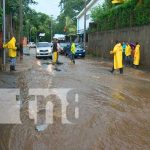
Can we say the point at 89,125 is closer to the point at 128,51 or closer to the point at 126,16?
the point at 128,51

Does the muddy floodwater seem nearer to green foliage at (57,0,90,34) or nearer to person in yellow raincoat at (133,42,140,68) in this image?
person in yellow raincoat at (133,42,140,68)

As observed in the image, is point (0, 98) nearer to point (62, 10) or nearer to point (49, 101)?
point (49, 101)

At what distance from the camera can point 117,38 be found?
124ft

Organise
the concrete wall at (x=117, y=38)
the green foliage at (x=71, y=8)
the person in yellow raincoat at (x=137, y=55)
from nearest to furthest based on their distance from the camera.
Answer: the person in yellow raincoat at (x=137, y=55) → the concrete wall at (x=117, y=38) → the green foliage at (x=71, y=8)

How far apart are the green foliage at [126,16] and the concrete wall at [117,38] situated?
46 centimetres

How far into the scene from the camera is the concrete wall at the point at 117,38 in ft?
94.5

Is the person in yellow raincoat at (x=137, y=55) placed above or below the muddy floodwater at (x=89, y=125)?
above

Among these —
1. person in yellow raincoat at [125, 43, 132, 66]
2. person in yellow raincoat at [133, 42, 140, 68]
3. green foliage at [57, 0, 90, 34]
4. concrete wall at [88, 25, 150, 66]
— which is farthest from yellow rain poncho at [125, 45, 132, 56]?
green foliage at [57, 0, 90, 34]

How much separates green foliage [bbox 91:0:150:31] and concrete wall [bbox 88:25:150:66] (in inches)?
18.2

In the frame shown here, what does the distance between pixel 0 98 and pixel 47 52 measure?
26.4m

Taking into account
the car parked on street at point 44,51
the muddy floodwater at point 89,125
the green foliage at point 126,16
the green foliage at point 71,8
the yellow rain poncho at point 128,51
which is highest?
the green foliage at point 71,8

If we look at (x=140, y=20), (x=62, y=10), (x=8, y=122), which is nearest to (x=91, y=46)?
(x=140, y=20)

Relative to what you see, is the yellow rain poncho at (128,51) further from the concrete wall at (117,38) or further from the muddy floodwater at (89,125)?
the muddy floodwater at (89,125)

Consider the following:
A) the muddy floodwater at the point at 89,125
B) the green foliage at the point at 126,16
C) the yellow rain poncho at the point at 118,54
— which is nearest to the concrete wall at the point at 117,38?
the green foliage at the point at 126,16
